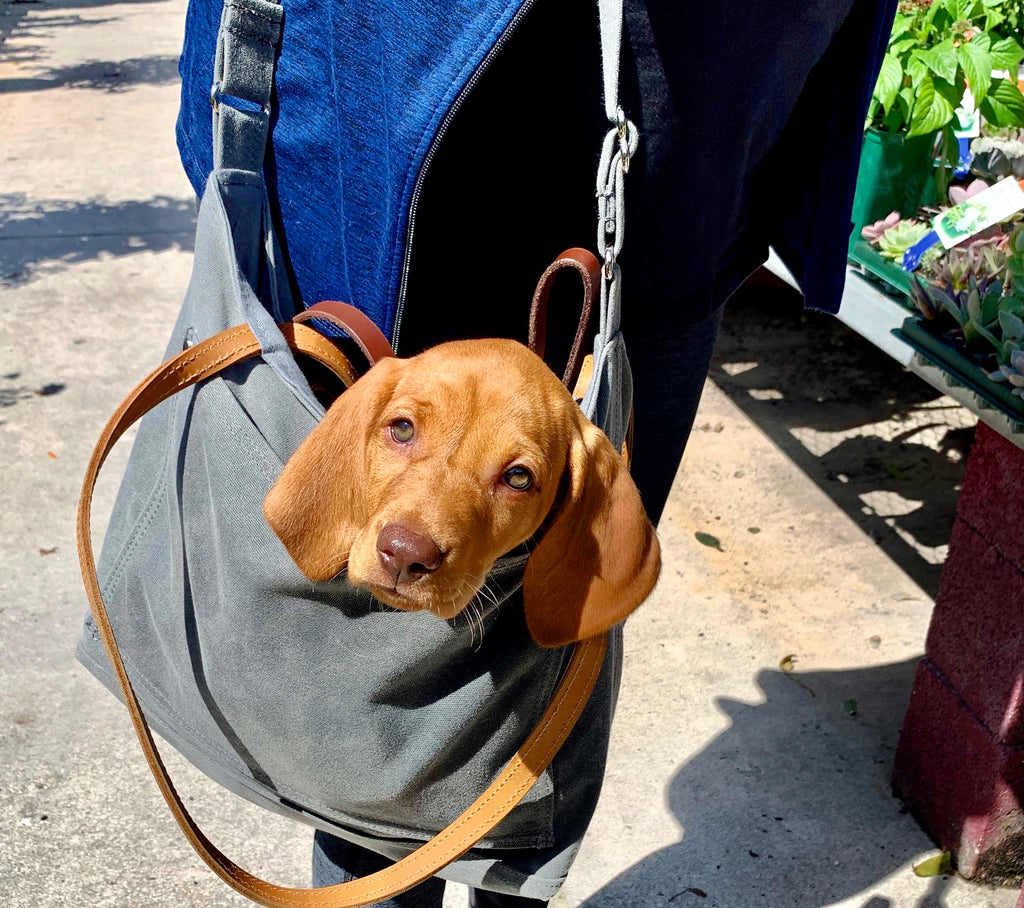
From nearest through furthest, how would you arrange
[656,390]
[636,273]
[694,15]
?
[694,15] < [636,273] < [656,390]

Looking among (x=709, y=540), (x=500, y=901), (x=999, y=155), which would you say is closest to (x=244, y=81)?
(x=500, y=901)

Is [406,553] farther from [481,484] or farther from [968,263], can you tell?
[968,263]

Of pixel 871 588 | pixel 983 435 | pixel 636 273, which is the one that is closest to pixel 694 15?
pixel 636 273

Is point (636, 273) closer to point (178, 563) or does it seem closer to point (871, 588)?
point (178, 563)

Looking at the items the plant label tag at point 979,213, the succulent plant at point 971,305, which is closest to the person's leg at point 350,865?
the succulent plant at point 971,305

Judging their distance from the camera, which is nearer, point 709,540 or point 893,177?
point 893,177

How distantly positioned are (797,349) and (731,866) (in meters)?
3.10

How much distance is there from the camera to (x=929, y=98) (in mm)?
3066

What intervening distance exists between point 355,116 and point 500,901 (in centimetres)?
123

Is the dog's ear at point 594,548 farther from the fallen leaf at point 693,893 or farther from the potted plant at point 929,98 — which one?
the potted plant at point 929,98

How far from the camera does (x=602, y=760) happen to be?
57.6 inches

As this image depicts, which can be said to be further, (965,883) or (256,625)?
(965,883)

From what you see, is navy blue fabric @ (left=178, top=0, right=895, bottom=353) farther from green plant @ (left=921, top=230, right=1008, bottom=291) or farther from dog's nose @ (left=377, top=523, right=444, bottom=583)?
green plant @ (left=921, top=230, right=1008, bottom=291)

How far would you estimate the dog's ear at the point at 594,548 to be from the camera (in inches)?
49.3
